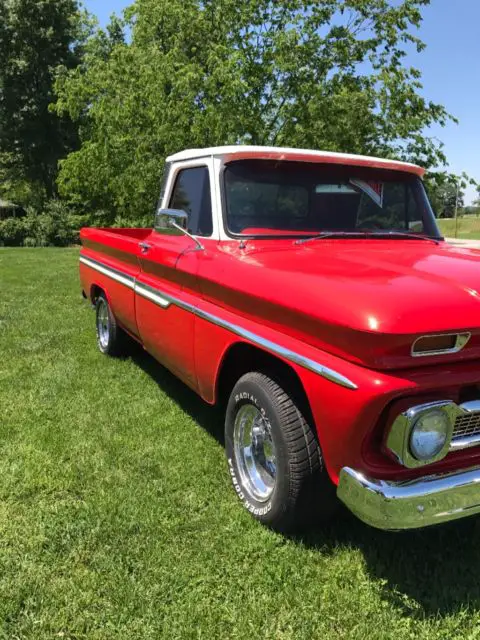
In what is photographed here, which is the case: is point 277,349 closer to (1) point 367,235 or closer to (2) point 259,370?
(2) point 259,370

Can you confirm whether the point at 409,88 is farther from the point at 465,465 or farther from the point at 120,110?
the point at 465,465

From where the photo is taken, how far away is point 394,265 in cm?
269

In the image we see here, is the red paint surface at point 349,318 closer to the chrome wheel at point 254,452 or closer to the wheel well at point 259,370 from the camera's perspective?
the wheel well at point 259,370

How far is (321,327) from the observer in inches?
89.0

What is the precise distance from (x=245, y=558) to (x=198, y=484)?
71 centimetres

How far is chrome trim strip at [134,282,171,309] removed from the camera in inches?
150

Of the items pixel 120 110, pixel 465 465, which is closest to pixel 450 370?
pixel 465 465

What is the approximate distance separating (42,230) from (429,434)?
80.1ft

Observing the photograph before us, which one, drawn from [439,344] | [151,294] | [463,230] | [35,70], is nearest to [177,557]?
[439,344]

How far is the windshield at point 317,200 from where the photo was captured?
3.50 meters

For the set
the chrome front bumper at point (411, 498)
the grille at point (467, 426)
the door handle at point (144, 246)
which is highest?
the door handle at point (144, 246)

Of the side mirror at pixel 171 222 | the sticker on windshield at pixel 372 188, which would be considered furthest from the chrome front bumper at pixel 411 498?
the sticker on windshield at pixel 372 188

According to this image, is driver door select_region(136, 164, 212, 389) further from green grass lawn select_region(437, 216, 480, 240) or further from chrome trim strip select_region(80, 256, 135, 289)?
green grass lawn select_region(437, 216, 480, 240)

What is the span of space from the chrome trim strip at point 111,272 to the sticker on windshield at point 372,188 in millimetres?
1902
